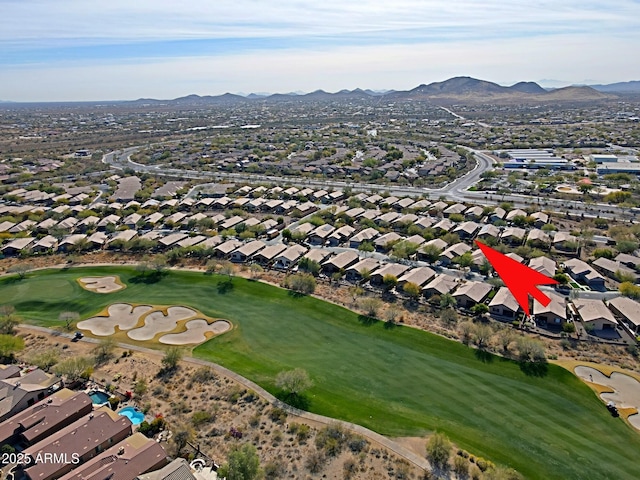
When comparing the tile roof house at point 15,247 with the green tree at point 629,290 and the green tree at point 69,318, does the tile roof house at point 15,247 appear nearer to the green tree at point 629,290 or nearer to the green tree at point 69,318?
the green tree at point 69,318

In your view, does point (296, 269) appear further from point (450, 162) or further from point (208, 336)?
point (450, 162)

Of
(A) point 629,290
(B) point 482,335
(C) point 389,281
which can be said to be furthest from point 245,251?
(A) point 629,290

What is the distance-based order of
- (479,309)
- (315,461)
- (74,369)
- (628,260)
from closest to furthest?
(315,461)
(74,369)
(479,309)
(628,260)

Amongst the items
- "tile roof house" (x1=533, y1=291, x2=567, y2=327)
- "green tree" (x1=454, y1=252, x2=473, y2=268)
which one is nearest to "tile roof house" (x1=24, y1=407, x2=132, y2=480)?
"tile roof house" (x1=533, y1=291, x2=567, y2=327)

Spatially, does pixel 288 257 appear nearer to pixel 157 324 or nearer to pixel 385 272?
pixel 385 272

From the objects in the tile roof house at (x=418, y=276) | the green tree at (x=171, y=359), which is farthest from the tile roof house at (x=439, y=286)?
the green tree at (x=171, y=359)

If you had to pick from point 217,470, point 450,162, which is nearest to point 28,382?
point 217,470

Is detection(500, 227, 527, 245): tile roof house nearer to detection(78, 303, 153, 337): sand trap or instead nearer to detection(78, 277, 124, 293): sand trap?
detection(78, 303, 153, 337): sand trap
